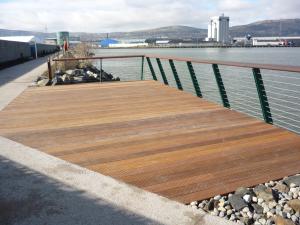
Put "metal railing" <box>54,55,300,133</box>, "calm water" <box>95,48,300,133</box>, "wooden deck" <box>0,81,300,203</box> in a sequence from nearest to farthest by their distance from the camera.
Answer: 1. "wooden deck" <box>0,81,300,203</box>
2. "metal railing" <box>54,55,300,133</box>
3. "calm water" <box>95,48,300,133</box>

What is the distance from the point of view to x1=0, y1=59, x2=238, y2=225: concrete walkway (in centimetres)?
263

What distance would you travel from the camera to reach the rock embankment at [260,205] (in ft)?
8.80

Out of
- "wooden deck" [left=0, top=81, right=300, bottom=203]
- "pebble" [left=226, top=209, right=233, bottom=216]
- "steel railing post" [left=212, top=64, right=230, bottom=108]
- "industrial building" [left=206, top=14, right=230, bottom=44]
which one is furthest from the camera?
"industrial building" [left=206, top=14, right=230, bottom=44]

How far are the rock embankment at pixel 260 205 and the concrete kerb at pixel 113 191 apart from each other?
138 millimetres

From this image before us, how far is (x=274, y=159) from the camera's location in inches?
151

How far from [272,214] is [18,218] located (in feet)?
6.12

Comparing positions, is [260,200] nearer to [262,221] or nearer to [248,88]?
[262,221]

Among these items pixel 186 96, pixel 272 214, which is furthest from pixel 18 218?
pixel 186 96

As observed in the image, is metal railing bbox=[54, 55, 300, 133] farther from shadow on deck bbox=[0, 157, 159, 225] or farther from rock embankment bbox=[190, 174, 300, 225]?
shadow on deck bbox=[0, 157, 159, 225]

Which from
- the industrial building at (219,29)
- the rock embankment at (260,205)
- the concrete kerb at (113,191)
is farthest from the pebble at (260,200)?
the industrial building at (219,29)

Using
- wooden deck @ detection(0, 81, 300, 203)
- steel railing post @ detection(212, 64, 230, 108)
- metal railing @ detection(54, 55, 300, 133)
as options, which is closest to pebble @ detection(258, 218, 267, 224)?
wooden deck @ detection(0, 81, 300, 203)

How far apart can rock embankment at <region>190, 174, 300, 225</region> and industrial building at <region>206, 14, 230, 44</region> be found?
163m

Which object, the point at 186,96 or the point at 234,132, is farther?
the point at 186,96

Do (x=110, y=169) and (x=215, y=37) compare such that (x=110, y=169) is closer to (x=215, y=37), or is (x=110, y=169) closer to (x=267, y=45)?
(x=267, y=45)
